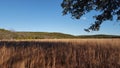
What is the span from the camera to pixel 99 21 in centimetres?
1862

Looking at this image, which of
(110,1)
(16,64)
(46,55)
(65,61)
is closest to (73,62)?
(65,61)

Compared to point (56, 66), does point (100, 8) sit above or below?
above

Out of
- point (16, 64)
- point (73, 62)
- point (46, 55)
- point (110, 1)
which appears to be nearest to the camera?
point (16, 64)

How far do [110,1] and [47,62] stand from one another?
36.5 feet

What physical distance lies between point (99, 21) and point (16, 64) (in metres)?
12.5

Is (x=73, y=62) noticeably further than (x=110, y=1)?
No

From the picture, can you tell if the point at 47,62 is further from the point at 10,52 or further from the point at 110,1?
the point at 110,1

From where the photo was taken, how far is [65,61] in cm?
721

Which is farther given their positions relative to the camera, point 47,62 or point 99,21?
point 99,21

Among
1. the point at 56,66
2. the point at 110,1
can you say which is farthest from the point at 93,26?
the point at 56,66

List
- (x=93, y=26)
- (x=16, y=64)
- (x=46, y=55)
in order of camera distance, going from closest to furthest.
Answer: (x=16, y=64), (x=46, y=55), (x=93, y=26)

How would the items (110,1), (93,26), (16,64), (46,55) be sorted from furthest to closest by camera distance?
(93,26) → (110,1) → (46,55) → (16,64)

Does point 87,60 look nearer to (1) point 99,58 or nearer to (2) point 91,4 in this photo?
(1) point 99,58

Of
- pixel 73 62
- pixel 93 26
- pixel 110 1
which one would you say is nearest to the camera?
pixel 73 62
